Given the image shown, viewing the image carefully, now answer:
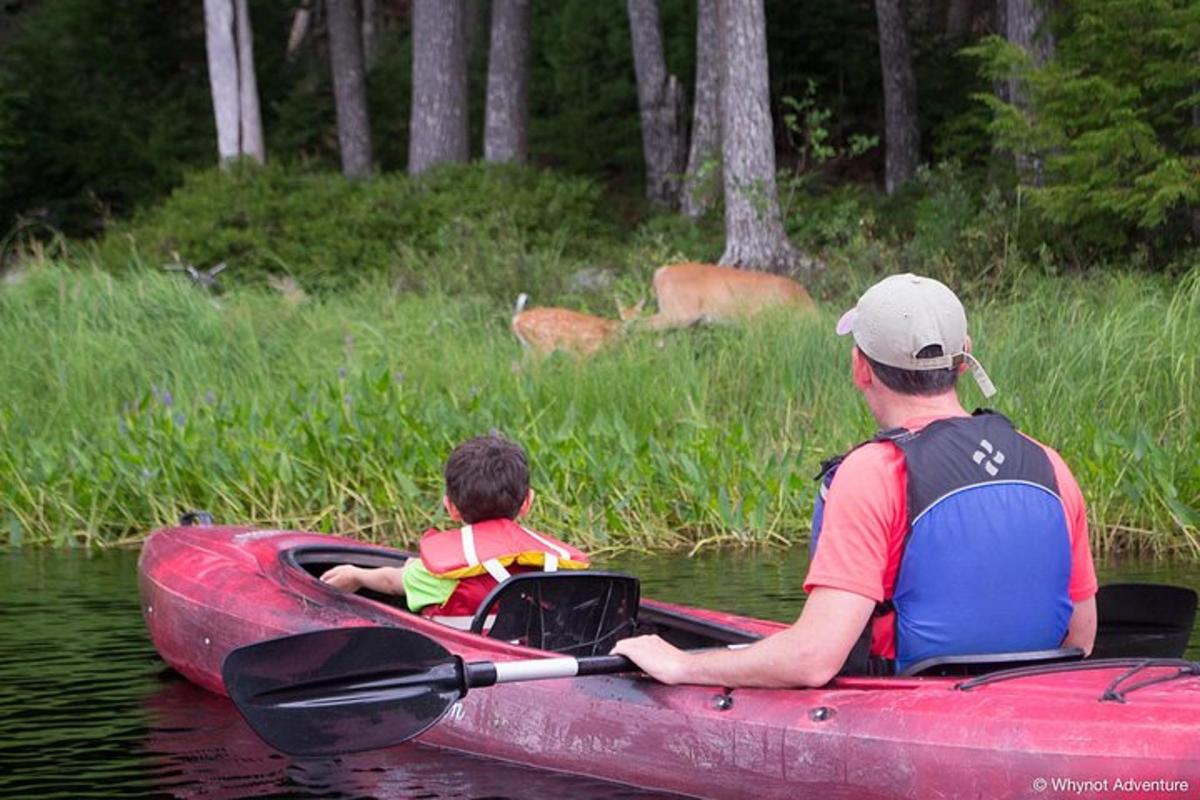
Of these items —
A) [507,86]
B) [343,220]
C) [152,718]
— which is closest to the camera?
[152,718]

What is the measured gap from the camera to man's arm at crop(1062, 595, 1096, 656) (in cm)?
513

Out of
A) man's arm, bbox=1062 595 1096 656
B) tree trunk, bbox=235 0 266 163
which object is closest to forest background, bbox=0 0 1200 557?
tree trunk, bbox=235 0 266 163

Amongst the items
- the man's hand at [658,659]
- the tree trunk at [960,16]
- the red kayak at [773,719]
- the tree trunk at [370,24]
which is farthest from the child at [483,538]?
the tree trunk at [370,24]

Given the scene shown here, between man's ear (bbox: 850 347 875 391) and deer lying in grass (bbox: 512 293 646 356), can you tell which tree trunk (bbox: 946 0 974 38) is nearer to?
deer lying in grass (bbox: 512 293 646 356)

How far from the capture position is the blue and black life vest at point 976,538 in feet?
15.3

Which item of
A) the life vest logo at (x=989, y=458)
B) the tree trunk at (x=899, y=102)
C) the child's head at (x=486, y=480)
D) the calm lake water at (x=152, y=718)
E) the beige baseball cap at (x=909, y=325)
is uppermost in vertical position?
the tree trunk at (x=899, y=102)

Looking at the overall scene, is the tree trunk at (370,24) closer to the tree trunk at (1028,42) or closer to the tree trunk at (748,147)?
the tree trunk at (748,147)

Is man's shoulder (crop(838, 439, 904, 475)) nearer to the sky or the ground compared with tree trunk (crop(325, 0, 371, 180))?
nearer to the ground

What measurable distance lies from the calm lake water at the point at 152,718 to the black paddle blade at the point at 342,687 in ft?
1.43

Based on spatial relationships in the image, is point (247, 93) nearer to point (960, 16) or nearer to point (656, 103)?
point (656, 103)

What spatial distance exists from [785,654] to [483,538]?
5.90 feet

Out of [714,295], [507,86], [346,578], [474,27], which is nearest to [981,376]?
[346,578]

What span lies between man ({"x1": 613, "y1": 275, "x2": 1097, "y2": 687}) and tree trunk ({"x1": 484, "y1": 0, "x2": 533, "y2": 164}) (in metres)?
17.9

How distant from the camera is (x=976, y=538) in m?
4.71
